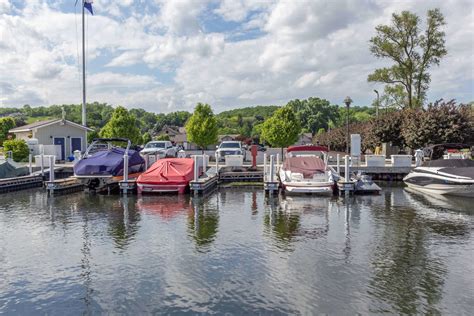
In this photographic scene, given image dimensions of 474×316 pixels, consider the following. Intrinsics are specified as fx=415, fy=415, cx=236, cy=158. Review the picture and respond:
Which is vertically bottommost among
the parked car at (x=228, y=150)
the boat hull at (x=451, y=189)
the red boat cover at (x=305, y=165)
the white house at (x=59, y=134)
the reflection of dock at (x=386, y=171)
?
the boat hull at (x=451, y=189)

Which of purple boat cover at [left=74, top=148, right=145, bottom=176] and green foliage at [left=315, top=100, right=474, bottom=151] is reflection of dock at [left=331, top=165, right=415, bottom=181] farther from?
purple boat cover at [left=74, top=148, right=145, bottom=176]

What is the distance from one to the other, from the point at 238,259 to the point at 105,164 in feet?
43.4

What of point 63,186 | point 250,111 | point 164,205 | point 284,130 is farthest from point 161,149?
point 250,111

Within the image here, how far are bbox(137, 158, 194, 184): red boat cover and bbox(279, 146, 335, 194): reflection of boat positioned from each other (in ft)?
15.0

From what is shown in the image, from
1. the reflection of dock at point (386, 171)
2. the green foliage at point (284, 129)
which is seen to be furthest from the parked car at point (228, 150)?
the reflection of dock at point (386, 171)

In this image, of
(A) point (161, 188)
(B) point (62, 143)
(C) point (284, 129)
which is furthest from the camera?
(C) point (284, 129)

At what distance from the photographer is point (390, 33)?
144ft

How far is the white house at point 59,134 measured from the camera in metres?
35.3

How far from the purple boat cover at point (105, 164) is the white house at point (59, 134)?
53.6 feet

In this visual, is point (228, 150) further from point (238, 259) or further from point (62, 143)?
point (238, 259)

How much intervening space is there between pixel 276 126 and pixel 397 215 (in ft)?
95.4

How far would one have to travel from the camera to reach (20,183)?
22500mm

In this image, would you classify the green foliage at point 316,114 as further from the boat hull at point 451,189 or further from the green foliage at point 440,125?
the boat hull at point 451,189

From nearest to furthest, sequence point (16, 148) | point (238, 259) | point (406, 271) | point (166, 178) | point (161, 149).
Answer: point (406, 271)
point (238, 259)
point (166, 178)
point (16, 148)
point (161, 149)
